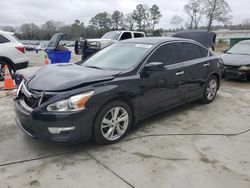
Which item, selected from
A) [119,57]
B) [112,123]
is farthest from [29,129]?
[119,57]

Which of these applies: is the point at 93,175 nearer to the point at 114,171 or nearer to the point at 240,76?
the point at 114,171

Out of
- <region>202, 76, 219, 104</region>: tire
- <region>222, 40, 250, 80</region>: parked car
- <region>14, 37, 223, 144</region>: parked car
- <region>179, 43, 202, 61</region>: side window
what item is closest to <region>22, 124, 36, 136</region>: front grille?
<region>14, 37, 223, 144</region>: parked car

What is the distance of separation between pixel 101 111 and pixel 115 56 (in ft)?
4.54

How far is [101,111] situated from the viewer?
353 cm

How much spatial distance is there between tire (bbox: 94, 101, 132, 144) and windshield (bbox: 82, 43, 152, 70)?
709mm

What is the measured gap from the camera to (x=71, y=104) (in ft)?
10.7

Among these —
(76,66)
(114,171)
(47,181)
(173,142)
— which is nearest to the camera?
(47,181)

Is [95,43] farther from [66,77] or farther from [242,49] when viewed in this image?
[66,77]

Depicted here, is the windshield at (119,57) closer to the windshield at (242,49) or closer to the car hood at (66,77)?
the car hood at (66,77)

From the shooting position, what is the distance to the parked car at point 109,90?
130 inches

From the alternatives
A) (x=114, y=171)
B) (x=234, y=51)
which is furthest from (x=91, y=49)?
(x=114, y=171)

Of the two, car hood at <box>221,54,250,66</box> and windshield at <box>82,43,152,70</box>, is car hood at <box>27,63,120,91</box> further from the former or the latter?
car hood at <box>221,54,250,66</box>

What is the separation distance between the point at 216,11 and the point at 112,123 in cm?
5890

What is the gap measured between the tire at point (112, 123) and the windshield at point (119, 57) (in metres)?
0.71
